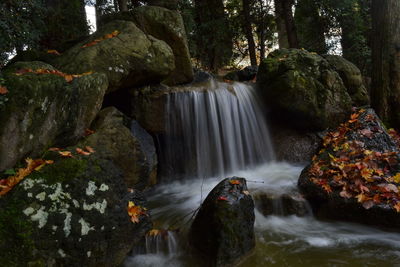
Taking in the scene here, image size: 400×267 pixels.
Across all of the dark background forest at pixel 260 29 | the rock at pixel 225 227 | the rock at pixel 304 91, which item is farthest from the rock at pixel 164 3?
the rock at pixel 225 227

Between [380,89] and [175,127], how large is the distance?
5.01 meters

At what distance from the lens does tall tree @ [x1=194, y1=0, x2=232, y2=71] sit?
1284 centimetres

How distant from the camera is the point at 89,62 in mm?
4883

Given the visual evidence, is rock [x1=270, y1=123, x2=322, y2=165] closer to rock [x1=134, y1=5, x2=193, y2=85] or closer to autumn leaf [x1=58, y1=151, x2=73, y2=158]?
rock [x1=134, y1=5, x2=193, y2=85]

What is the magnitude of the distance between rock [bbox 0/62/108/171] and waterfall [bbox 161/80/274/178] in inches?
98.5

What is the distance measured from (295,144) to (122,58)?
14.3 ft

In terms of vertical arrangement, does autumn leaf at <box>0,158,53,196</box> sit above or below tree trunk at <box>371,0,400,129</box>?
below

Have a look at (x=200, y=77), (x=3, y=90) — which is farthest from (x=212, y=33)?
(x=3, y=90)

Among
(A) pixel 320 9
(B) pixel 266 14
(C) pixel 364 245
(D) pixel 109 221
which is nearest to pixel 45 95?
(D) pixel 109 221

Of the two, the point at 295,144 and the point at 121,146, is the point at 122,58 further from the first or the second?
the point at 295,144

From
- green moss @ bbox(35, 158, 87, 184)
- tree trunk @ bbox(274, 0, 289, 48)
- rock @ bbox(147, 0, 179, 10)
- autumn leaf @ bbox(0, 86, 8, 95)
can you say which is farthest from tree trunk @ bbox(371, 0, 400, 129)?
autumn leaf @ bbox(0, 86, 8, 95)

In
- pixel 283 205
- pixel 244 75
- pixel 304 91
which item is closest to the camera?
pixel 283 205

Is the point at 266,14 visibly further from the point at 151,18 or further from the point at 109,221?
the point at 109,221

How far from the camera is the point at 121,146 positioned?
4.55 m
